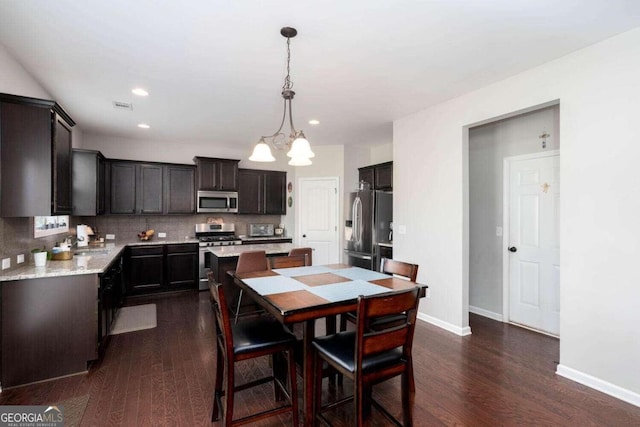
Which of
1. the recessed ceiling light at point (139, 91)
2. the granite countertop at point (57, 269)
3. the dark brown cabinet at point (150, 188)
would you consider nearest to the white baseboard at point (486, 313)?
the granite countertop at point (57, 269)

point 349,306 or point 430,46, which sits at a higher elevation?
point 430,46

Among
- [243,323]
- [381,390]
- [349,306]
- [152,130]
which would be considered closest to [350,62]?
[349,306]

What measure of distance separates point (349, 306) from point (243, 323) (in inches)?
31.1

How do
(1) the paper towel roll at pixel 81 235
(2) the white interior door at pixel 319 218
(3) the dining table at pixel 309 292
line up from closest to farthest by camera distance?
(3) the dining table at pixel 309 292 → (1) the paper towel roll at pixel 81 235 → (2) the white interior door at pixel 319 218

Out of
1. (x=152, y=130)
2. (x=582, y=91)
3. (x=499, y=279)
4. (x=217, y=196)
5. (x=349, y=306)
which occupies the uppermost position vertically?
(x=152, y=130)

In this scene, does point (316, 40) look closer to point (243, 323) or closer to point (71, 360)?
point (243, 323)

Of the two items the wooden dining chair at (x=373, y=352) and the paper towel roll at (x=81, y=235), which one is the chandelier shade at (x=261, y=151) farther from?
the paper towel roll at (x=81, y=235)

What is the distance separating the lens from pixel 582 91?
264cm

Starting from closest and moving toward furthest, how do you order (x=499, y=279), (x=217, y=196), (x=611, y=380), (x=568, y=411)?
(x=568, y=411)
(x=611, y=380)
(x=499, y=279)
(x=217, y=196)

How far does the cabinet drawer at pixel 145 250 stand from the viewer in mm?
5148

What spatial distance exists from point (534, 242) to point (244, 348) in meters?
3.59

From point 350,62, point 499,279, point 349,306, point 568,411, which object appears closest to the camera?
point 349,306

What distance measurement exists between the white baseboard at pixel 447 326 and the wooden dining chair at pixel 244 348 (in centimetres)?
227

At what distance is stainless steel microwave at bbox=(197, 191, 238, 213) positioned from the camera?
588 cm
